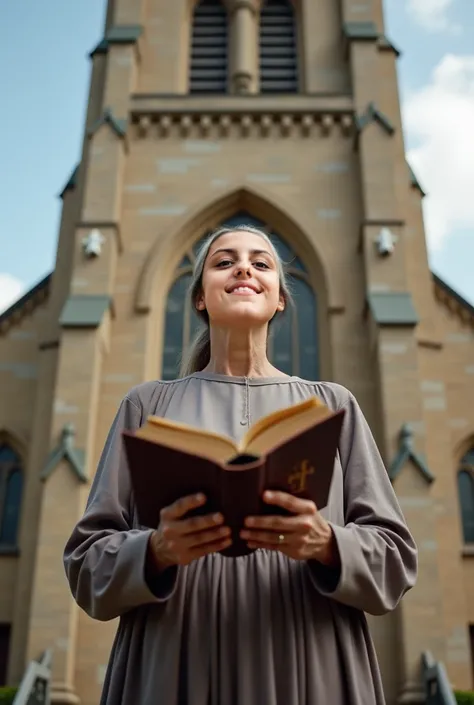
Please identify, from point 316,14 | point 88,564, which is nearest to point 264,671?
point 88,564

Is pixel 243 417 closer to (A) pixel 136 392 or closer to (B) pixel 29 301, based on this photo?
(A) pixel 136 392

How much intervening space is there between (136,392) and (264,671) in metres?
Result: 0.84

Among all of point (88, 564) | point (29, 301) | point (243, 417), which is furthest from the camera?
point (29, 301)

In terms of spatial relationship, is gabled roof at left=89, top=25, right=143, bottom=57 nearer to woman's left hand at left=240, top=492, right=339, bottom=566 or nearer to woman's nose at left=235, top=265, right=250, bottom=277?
woman's nose at left=235, top=265, right=250, bottom=277

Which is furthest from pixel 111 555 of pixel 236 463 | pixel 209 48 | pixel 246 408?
pixel 209 48

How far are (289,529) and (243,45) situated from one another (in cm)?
1562

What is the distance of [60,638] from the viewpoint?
9617 mm

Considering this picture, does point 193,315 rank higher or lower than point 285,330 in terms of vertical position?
higher

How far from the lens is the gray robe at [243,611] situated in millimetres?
1723

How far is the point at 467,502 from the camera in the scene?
12.0 metres

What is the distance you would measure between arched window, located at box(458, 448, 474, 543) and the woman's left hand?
1075 centimetres

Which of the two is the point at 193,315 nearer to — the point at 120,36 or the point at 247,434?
the point at 120,36

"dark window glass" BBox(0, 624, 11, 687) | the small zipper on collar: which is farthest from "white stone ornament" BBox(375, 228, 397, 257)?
the small zipper on collar

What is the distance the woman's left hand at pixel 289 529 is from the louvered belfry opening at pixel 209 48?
1491 cm
